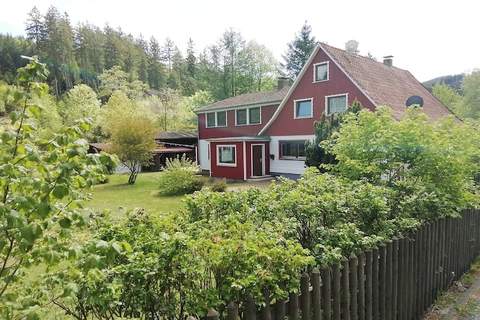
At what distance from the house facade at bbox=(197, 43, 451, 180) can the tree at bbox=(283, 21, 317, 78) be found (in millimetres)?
20422

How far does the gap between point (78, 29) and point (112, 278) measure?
64.0m

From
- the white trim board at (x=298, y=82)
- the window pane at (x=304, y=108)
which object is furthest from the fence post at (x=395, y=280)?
the window pane at (x=304, y=108)

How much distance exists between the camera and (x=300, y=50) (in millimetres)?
44875

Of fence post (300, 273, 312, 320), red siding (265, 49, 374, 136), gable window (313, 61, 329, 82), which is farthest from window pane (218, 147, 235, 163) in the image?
fence post (300, 273, 312, 320)

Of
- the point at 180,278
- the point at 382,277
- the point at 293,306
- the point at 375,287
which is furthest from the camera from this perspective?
the point at 382,277

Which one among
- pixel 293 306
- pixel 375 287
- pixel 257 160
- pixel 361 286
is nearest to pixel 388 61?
pixel 257 160

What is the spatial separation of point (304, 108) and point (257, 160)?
4645 millimetres

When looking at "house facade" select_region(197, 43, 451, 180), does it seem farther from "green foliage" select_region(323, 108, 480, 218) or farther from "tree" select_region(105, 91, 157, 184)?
"green foliage" select_region(323, 108, 480, 218)

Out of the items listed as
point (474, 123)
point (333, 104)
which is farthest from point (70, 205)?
point (333, 104)

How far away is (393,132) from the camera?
17.8 ft

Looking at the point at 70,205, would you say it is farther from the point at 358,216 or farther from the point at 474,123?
the point at 474,123

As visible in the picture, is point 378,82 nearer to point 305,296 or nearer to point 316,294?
point 316,294

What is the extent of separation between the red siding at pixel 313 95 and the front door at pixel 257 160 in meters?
1.36

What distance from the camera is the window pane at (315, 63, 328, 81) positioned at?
19.6 metres
